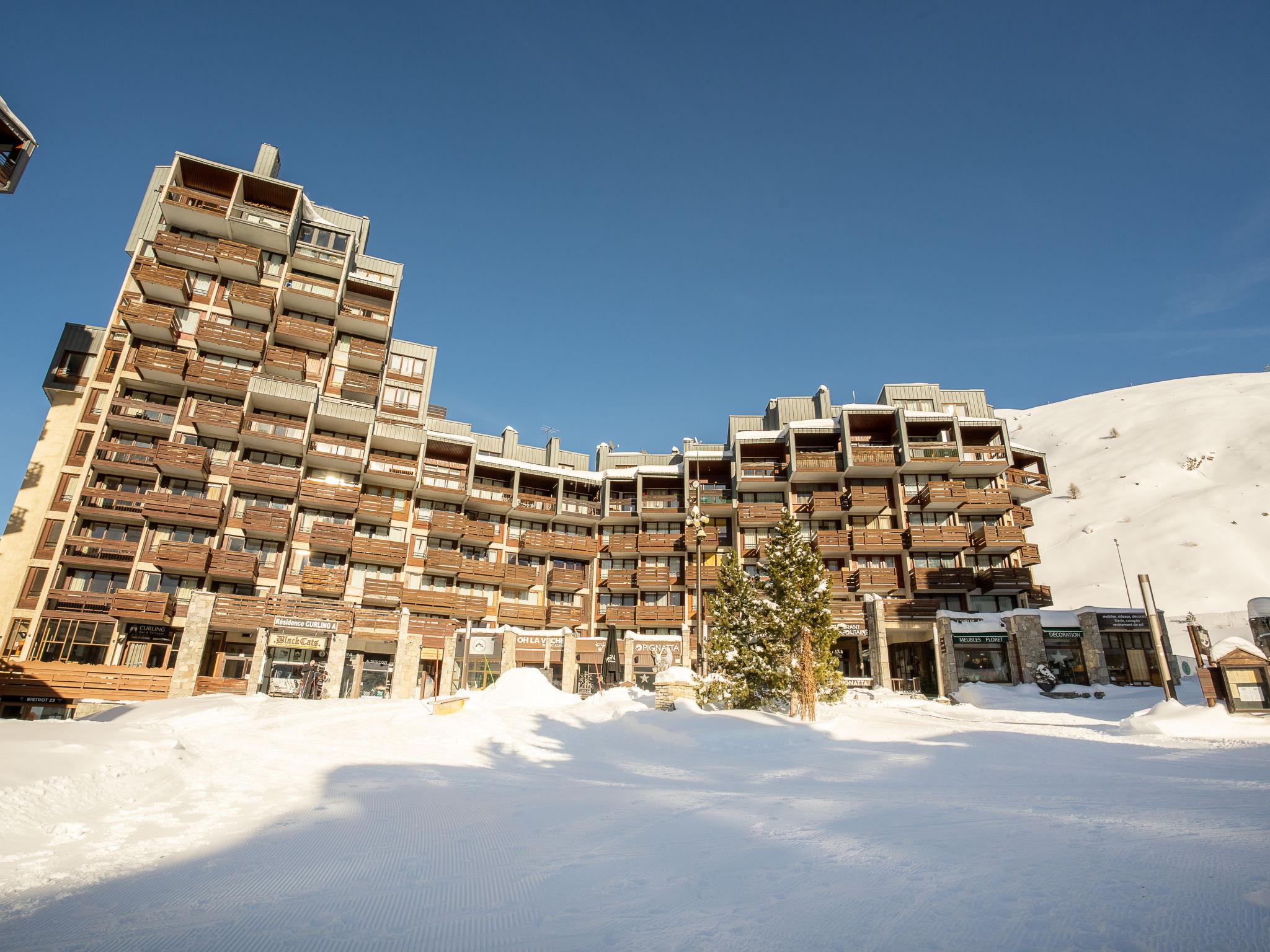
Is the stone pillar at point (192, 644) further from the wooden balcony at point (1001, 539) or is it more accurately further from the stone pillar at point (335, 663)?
the wooden balcony at point (1001, 539)

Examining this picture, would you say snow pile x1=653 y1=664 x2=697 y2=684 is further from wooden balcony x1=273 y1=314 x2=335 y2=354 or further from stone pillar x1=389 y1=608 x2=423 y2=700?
wooden balcony x1=273 y1=314 x2=335 y2=354

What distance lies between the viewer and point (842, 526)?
48281mm

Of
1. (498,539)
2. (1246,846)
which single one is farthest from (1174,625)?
(1246,846)

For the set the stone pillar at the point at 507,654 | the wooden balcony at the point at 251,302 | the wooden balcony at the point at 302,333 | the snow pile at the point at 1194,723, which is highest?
the wooden balcony at the point at 251,302

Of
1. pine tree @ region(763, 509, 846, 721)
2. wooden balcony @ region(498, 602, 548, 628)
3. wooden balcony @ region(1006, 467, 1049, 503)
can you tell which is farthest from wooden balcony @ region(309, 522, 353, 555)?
wooden balcony @ region(1006, 467, 1049, 503)

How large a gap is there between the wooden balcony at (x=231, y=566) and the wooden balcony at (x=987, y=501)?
4511 centimetres

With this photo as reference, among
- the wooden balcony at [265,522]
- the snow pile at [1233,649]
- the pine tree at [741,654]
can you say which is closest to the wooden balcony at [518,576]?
the wooden balcony at [265,522]

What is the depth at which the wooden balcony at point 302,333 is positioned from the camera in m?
44.1

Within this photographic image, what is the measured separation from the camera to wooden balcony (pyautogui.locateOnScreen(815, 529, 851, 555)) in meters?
45.5

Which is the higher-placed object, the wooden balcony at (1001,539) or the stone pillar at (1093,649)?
the wooden balcony at (1001,539)

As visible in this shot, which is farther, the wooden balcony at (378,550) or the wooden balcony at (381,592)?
the wooden balcony at (378,550)

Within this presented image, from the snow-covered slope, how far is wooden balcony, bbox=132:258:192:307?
7239 cm

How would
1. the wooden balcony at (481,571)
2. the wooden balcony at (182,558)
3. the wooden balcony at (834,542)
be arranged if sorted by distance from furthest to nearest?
the wooden balcony at (834,542) < the wooden balcony at (481,571) < the wooden balcony at (182,558)

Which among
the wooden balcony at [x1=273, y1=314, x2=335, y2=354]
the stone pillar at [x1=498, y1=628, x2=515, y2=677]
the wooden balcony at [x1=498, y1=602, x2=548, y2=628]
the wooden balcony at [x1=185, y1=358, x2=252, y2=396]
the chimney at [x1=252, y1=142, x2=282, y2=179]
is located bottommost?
the stone pillar at [x1=498, y1=628, x2=515, y2=677]
